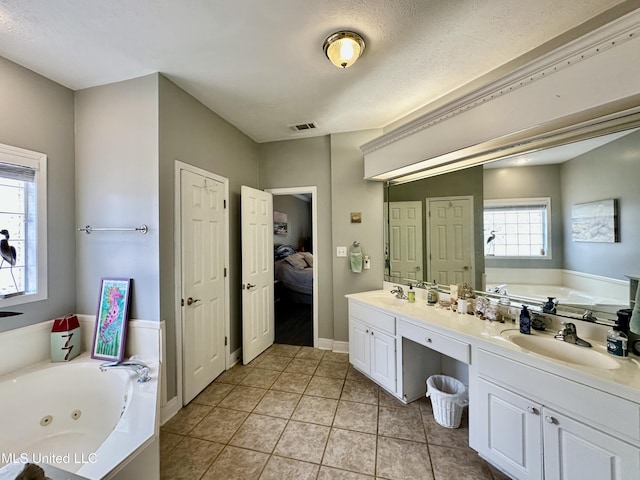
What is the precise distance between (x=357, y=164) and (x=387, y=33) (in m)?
1.53

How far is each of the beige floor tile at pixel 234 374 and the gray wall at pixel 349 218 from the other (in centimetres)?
111

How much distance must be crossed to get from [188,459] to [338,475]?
96 cm

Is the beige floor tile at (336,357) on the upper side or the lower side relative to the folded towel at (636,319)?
lower

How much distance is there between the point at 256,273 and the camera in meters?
3.10

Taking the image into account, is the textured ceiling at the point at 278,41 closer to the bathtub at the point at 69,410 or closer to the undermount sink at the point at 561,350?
the undermount sink at the point at 561,350

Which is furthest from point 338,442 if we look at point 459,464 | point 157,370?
point 157,370

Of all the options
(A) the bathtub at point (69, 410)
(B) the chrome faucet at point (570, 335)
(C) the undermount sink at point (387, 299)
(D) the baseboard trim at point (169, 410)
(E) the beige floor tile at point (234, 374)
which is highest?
(B) the chrome faucet at point (570, 335)

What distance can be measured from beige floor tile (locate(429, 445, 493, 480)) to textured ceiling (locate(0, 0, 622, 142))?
2.69m

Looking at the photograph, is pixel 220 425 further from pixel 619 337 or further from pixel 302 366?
pixel 619 337

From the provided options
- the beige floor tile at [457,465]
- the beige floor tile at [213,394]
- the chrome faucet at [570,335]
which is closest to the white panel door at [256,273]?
the beige floor tile at [213,394]

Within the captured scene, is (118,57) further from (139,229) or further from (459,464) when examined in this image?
(459,464)

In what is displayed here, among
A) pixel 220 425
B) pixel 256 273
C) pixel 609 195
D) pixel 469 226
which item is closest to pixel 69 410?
pixel 220 425

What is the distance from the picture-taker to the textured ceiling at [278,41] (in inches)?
55.0

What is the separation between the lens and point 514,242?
6.25ft
